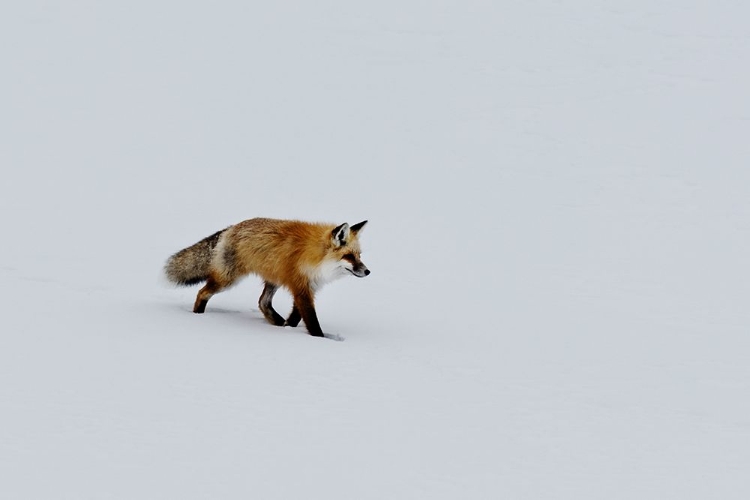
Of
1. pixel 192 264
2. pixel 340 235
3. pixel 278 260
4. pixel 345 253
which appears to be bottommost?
pixel 192 264

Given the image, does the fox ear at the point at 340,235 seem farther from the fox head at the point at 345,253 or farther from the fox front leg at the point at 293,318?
the fox front leg at the point at 293,318

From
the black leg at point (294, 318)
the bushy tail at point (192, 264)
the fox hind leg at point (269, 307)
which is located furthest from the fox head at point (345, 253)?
the bushy tail at point (192, 264)

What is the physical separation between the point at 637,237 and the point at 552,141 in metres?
5.17

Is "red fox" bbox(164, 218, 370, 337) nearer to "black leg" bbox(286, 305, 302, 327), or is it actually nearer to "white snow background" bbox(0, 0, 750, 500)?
"black leg" bbox(286, 305, 302, 327)

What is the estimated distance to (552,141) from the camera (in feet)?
69.4

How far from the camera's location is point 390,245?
52.7 feet

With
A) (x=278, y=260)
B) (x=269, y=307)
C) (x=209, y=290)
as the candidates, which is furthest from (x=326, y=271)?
(x=209, y=290)

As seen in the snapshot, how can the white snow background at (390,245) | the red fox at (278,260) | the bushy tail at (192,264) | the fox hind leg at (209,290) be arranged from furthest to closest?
the bushy tail at (192,264)
the fox hind leg at (209,290)
the red fox at (278,260)
the white snow background at (390,245)

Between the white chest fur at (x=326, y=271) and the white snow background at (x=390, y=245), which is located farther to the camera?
the white chest fur at (x=326, y=271)

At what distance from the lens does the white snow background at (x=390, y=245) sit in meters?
6.05

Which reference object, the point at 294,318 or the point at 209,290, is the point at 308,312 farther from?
the point at 209,290

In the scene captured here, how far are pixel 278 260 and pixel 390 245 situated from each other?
6.72 meters

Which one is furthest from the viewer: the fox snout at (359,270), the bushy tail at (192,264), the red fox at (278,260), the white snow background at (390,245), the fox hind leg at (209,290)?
the bushy tail at (192,264)

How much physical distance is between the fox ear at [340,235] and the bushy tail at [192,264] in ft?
4.55
